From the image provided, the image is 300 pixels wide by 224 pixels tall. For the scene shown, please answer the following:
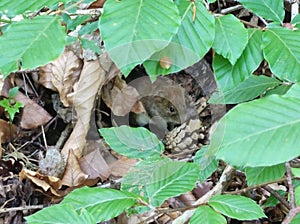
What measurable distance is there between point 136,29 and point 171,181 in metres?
0.36

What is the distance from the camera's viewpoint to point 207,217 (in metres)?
0.86

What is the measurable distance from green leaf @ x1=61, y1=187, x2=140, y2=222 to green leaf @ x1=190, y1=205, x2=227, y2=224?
0.12m

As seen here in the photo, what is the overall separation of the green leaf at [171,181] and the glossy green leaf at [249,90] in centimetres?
26

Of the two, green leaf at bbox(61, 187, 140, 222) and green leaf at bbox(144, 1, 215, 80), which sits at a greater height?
green leaf at bbox(144, 1, 215, 80)

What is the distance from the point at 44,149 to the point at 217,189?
0.80 meters

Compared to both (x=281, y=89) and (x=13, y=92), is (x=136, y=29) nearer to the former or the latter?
(x=281, y=89)

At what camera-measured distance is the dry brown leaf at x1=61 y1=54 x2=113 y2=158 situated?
1.83 metres

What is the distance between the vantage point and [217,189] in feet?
4.42

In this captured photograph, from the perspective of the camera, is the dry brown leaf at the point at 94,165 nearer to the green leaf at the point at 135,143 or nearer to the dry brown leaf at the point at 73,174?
the dry brown leaf at the point at 73,174

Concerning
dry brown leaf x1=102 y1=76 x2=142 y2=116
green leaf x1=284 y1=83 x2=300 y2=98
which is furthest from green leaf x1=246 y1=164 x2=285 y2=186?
dry brown leaf x1=102 y1=76 x2=142 y2=116

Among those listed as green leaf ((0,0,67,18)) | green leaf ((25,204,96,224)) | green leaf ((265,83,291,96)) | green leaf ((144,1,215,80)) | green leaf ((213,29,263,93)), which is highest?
green leaf ((0,0,67,18))

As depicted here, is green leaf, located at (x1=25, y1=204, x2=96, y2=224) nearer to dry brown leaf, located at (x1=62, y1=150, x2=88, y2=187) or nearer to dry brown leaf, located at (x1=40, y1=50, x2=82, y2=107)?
dry brown leaf, located at (x1=62, y1=150, x2=88, y2=187)

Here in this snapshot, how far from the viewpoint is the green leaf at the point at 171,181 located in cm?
94

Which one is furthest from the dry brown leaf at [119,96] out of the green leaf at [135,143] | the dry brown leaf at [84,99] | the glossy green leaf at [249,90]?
the glossy green leaf at [249,90]
